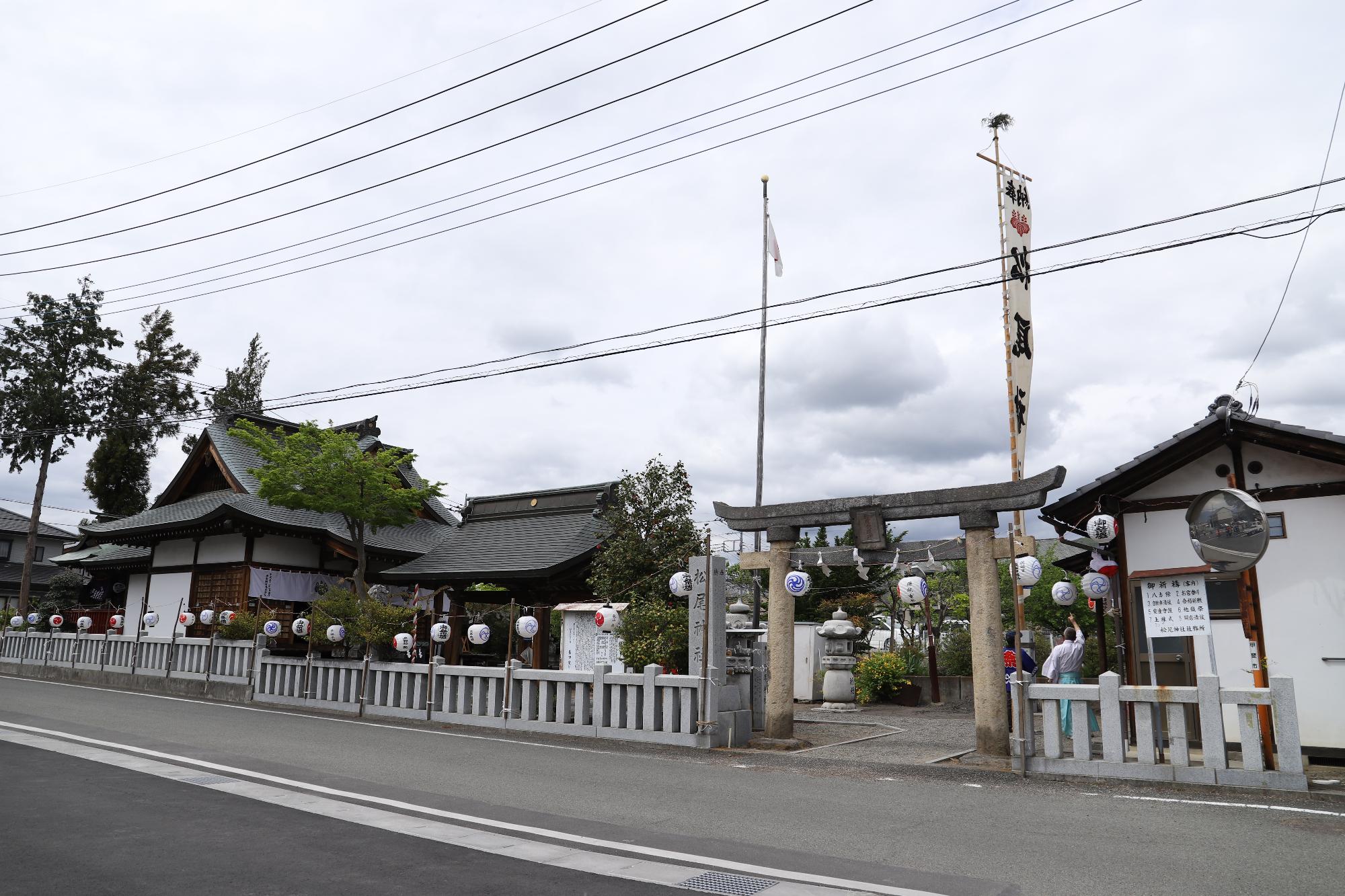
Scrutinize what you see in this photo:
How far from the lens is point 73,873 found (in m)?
5.38

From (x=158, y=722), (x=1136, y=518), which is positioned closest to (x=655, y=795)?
(x=1136, y=518)

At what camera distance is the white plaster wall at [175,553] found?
27.3m

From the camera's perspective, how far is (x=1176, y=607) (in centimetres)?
1024

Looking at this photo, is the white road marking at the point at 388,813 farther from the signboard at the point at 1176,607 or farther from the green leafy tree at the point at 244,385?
the green leafy tree at the point at 244,385

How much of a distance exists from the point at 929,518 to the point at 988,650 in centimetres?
205

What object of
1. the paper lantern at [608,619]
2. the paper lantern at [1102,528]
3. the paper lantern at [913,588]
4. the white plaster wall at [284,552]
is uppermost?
the white plaster wall at [284,552]

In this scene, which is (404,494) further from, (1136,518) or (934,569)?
(1136,518)

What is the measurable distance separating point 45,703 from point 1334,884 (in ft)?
65.8

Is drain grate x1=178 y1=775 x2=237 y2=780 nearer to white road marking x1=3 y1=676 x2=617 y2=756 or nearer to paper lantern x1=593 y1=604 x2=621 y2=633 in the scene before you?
white road marking x1=3 y1=676 x2=617 y2=756

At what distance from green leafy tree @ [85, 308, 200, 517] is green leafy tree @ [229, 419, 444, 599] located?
817 inches

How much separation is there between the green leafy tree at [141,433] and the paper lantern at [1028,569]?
A: 38562 millimetres

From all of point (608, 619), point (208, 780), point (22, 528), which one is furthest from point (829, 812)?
point (22, 528)

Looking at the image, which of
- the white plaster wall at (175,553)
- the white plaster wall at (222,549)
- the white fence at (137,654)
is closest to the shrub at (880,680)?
the white fence at (137,654)

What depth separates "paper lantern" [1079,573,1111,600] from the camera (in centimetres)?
1247
